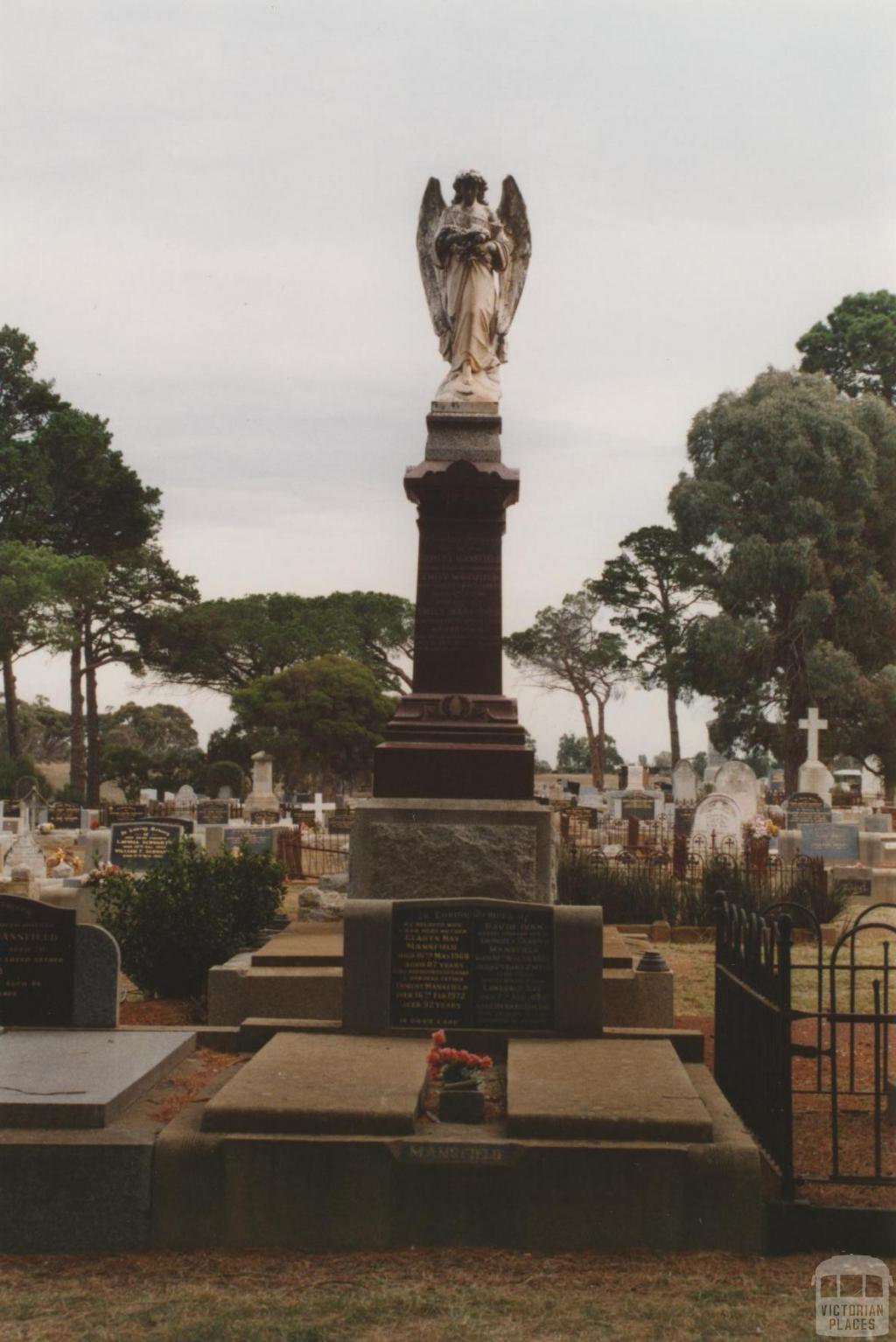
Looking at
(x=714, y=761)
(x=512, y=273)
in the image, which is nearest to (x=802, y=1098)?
(x=512, y=273)

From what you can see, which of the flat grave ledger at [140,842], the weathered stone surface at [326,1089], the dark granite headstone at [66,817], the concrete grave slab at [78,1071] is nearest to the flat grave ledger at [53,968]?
the concrete grave slab at [78,1071]

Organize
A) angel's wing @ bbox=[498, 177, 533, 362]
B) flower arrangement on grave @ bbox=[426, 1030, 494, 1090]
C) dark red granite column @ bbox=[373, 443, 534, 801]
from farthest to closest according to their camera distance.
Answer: angel's wing @ bbox=[498, 177, 533, 362], dark red granite column @ bbox=[373, 443, 534, 801], flower arrangement on grave @ bbox=[426, 1030, 494, 1090]

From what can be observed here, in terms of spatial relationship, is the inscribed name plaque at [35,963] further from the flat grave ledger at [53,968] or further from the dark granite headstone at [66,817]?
the dark granite headstone at [66,817]

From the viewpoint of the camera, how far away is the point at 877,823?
2483 cm

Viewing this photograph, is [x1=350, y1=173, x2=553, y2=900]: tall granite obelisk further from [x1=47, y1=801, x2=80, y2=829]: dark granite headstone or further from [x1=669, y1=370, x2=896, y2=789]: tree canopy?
[x1=669, y1=370, x2=896, y2=789]: tree canopy

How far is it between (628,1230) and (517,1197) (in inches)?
17.0

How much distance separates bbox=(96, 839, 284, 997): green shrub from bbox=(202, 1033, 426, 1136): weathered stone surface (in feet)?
9.85

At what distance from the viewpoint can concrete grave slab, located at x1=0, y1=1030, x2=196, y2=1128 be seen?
5.15 meters

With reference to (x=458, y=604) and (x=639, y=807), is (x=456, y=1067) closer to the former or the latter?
(x=458, y=604)

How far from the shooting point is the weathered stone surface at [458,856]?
942 cm

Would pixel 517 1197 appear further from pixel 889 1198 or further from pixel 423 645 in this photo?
pixel 423 645

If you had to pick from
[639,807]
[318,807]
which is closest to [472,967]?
[639,807]

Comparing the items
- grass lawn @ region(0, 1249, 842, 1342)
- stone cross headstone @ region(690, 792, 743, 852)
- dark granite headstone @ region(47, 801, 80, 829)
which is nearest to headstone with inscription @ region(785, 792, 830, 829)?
stone cross headstone @ region(690, 792, 743, 852)

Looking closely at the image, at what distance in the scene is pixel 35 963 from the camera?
260 inches
